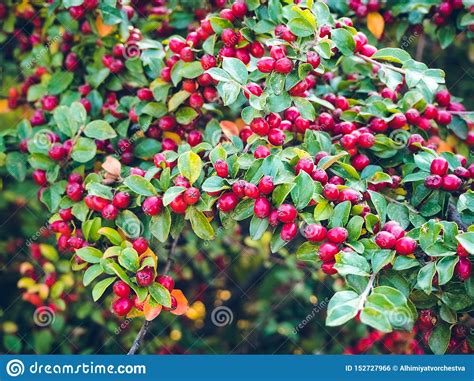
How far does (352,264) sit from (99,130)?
0.82 m

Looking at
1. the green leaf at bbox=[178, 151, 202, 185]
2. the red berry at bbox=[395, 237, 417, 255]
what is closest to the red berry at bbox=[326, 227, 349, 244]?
the red berry at bbox=[395, 237, 417, 255]

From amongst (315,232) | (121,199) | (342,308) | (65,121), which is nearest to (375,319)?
(342,308)

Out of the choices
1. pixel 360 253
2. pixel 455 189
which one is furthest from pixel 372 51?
pixel 360 253

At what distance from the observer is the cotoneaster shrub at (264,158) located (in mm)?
1327

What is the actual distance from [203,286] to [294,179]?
1571mm

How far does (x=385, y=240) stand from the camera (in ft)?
4.24

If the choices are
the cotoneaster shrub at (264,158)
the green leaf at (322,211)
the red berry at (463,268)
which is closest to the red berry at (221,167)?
the cotoneaster shrub at (264,158)

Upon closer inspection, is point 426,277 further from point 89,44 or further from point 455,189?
point 89,44

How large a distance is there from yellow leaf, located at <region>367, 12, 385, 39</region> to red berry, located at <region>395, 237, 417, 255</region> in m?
0.87

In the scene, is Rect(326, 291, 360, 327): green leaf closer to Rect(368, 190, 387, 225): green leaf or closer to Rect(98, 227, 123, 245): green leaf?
Rect(368, 190, 387, 225): green leaf

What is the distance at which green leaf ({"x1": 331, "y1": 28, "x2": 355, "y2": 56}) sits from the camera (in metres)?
1.50

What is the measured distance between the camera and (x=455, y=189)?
1.48 metres
